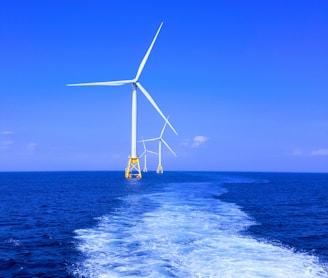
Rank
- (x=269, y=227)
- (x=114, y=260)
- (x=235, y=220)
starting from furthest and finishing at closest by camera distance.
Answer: (x=235, y=220) → (x=269, y=227) → (x=114, y=260)

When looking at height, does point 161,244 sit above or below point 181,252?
above

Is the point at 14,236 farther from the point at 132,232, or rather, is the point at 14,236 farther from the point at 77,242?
the point at 132,232

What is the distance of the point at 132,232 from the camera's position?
36125 mm

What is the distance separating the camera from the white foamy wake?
78.4 feet

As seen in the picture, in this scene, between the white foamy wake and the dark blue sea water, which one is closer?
the white foamy wake

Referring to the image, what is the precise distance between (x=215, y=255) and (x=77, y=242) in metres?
13.5

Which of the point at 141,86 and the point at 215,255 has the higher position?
the point at 141,86

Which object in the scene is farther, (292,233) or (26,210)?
(26,210)

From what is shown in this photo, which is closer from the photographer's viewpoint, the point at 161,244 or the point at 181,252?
the point at 181,252

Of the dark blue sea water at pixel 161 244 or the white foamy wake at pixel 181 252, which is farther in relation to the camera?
the dark blue sea water at pixel 161 244

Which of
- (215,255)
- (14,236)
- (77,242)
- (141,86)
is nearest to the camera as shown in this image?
(215,255)

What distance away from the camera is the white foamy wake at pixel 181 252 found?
23.9 metres

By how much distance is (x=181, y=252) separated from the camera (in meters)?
28.4

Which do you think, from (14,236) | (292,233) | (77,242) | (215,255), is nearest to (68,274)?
(77,242)
